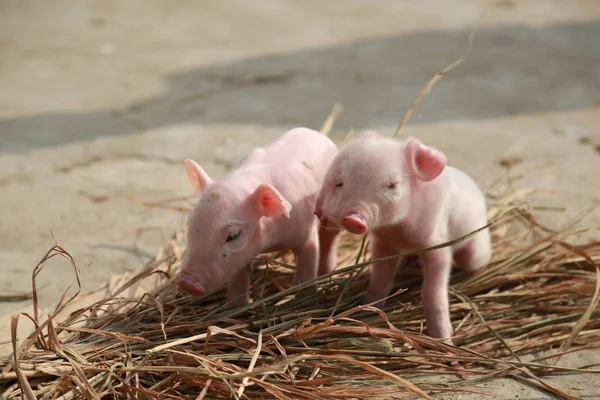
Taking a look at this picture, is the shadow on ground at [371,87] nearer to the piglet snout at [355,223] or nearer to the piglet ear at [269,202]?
the piglet ear at [269,202]

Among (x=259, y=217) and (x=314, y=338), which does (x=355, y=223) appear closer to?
(x=259, y=217)

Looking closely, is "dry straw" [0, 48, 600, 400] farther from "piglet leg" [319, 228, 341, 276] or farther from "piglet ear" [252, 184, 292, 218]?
"piglet ear" [252, 184, 292, 218]

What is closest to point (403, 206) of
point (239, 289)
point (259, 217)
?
point (259, 217)

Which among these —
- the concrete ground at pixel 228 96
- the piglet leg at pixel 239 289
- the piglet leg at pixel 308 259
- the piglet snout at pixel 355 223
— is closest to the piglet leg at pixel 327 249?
the piglet leg at pixel 308 259

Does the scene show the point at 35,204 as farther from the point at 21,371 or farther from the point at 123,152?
the point at 21,371

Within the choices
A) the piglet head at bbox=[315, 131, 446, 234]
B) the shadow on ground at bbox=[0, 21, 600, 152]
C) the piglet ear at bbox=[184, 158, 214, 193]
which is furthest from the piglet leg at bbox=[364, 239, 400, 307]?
the shadow on ground at bbox=[0, 21, 600, 152]

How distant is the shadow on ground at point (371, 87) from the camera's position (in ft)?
18.2

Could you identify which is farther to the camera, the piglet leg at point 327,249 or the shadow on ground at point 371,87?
the shadow on ground at point 371,87

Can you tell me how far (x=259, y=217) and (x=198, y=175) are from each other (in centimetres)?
34

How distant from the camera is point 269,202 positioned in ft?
9.02

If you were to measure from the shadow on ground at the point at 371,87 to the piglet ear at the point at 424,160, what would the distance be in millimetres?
2656

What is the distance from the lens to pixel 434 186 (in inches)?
114

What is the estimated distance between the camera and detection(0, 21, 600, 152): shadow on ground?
556cm

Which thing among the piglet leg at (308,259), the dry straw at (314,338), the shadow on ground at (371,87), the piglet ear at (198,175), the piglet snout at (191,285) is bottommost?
the shadow on ground at (371,87)
